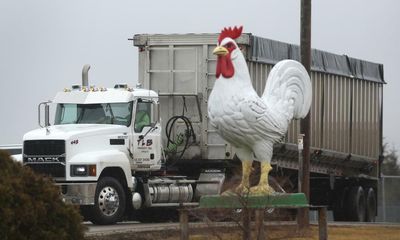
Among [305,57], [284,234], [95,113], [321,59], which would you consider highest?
[321,59]

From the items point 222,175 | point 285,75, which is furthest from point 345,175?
point 285,75

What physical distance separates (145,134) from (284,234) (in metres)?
10.1

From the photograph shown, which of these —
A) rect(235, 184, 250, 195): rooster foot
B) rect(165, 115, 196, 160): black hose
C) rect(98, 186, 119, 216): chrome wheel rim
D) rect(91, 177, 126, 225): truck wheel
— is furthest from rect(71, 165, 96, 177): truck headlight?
rect(235, 184, 250, 195): rooster foot

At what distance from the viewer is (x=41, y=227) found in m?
12.1

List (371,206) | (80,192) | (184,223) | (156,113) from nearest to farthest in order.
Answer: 1. (184,223)
2. (80,192)
3. (156,113)
4. (371,206)

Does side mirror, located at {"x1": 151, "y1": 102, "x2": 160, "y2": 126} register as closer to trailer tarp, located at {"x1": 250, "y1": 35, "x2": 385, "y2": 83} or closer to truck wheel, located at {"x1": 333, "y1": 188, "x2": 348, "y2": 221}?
trailer tarp, located at {"x1": 250, "y1": 35, "x2": 385, "y2": 83}

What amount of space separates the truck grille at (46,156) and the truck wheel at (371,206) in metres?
13.0

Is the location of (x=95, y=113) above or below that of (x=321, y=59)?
below

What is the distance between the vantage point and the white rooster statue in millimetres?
16734

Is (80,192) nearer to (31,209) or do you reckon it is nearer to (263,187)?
(263,187)

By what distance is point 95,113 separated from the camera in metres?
27.0

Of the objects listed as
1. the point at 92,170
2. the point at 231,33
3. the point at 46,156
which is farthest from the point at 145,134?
the point at 231,33

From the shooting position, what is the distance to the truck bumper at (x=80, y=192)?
1003 inches

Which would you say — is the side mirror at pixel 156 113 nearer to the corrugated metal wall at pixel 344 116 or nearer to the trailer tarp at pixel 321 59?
the trailer tarp at pixel 321 59
